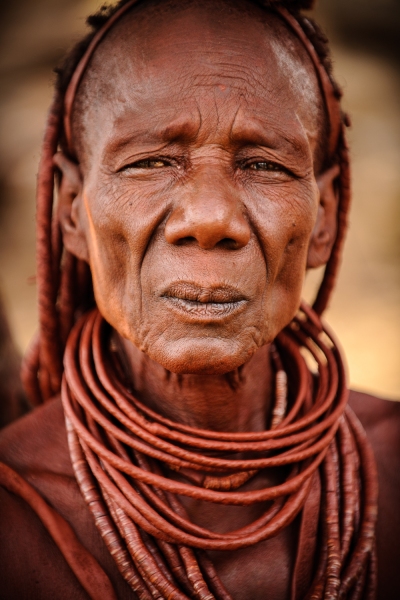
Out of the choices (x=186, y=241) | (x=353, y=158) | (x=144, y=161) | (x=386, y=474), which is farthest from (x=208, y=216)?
(x=353, y=158)

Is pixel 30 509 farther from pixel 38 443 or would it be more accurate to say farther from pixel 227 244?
pixel 227 244

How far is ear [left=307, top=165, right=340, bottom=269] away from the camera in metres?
2.38

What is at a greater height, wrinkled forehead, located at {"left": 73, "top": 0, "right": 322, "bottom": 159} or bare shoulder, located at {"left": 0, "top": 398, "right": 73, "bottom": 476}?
wrinkled forehead, located at {"left": 73, "top": 0, "right": 322, "bottom": 159}

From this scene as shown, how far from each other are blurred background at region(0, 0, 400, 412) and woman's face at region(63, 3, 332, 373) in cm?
432

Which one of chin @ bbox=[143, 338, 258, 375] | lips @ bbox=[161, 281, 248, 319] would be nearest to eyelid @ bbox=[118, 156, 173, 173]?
lips @ bbox=[161, 281, 248, 319]

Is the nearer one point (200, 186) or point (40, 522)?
point (200, 186)

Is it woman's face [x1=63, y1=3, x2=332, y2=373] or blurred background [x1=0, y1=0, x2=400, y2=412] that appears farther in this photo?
blurred background [x1=0, y1=0, x2=400, y2=412]

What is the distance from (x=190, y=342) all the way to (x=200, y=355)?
0.05 metres

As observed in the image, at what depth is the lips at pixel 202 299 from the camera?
1804 mm

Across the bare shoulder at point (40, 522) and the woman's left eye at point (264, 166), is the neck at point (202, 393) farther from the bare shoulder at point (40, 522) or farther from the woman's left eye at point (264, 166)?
the woman's left eye at point (264, 166)

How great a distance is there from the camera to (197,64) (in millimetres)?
1923

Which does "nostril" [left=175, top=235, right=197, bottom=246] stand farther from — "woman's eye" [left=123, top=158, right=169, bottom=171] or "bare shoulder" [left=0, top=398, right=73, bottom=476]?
"bare shoulder" [left=0, top=398, right=73, bottom=476]

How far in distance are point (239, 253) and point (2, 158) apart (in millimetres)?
7428

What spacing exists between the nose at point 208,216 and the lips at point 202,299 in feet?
0.40
